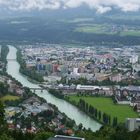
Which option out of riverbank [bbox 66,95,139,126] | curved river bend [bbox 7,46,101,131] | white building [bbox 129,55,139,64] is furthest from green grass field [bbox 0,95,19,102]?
white building [bbox 129,55,139,64]

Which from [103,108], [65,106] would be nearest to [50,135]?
[103,108]

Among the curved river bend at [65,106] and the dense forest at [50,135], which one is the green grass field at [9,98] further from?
the dense forest at [50,135]

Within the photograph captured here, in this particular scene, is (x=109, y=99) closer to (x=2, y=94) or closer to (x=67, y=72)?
(x=2, y=94)

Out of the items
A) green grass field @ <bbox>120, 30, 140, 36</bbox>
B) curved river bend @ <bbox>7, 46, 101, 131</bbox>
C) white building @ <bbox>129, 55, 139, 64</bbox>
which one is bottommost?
curved river bend @ <bbox>7, 46, 101, 131</bbox>

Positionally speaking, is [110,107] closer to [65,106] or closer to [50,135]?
[65,106]

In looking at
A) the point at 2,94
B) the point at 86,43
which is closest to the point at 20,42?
the point at 86,43

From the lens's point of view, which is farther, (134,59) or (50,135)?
(134,59)

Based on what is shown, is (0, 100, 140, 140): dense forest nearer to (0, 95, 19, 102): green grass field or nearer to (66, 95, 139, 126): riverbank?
(66, 95, 139, 126): riverbank

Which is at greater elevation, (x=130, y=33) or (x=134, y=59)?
(x=130, y=33)
